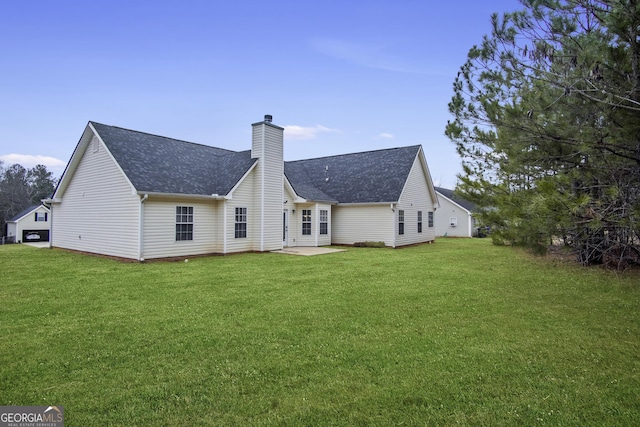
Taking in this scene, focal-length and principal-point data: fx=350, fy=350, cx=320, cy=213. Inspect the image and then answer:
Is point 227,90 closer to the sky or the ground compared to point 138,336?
closer to the sky

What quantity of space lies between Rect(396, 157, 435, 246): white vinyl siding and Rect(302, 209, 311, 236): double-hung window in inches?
185

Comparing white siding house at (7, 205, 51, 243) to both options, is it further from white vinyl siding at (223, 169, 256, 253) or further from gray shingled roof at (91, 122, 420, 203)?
white vinyl siding at (223, 169, 256, 253)

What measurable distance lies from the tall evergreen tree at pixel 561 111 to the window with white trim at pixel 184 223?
10.1 m

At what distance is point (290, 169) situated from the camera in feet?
69.3

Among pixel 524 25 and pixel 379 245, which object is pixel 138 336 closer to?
pixel 524 25

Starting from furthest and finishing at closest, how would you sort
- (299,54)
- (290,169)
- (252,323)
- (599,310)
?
(290,169) → (299,54) → (599,310) → (252,323)

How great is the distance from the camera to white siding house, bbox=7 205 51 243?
4209cm

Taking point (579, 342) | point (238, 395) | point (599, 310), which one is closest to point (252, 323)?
point (238, 395)

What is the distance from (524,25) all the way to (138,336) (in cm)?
829

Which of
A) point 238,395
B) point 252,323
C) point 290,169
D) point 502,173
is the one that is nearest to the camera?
point 238,395

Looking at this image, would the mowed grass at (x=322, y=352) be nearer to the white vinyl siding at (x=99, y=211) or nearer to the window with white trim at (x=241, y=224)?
the white vinyl siding at (x=99, y=211)

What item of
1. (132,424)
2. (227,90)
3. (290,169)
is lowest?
(132,424)

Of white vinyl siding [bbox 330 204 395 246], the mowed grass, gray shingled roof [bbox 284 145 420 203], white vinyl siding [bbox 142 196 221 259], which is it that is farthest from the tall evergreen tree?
gray shingled roof [bbox 284 145 420 203]

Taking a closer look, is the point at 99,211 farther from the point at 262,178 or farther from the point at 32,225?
the point at 32,225
